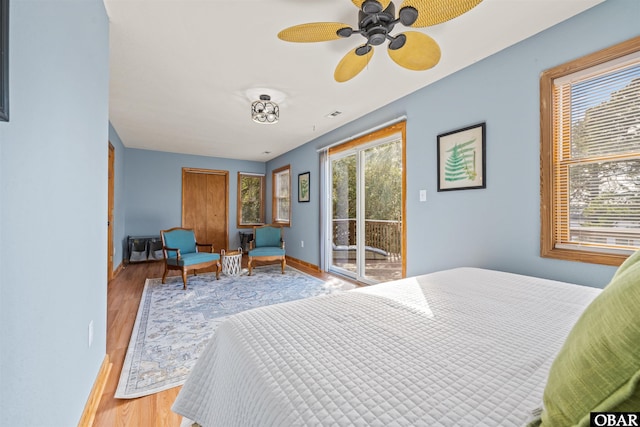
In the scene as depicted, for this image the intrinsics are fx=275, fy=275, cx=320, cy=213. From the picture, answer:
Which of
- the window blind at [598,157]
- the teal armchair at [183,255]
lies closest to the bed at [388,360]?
the window blind at [598,157]

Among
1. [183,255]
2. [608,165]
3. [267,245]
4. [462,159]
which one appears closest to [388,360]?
[608,165]

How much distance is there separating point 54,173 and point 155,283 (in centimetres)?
359

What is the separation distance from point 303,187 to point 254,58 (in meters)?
3.18

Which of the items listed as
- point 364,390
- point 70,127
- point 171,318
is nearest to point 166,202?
point 171,318

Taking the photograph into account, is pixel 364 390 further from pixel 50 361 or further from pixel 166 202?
pixel 166 202

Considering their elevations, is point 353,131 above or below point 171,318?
above

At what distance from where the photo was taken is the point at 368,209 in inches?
155

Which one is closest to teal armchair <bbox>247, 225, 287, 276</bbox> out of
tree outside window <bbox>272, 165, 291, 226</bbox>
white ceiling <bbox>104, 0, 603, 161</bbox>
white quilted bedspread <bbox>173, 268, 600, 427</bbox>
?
tree outside window <bbox>272, 165, 291, 226</bbox>

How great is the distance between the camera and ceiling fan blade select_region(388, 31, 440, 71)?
1690 mm

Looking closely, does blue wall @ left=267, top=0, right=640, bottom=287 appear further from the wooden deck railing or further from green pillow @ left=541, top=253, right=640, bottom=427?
green pillow @ left=541, top=253, right=640, bottom=427

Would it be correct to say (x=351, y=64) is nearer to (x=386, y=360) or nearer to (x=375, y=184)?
(x=386, y=360)

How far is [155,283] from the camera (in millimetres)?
4066

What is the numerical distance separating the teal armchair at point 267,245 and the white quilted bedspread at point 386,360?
345 centimetres

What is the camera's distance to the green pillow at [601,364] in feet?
1.20
